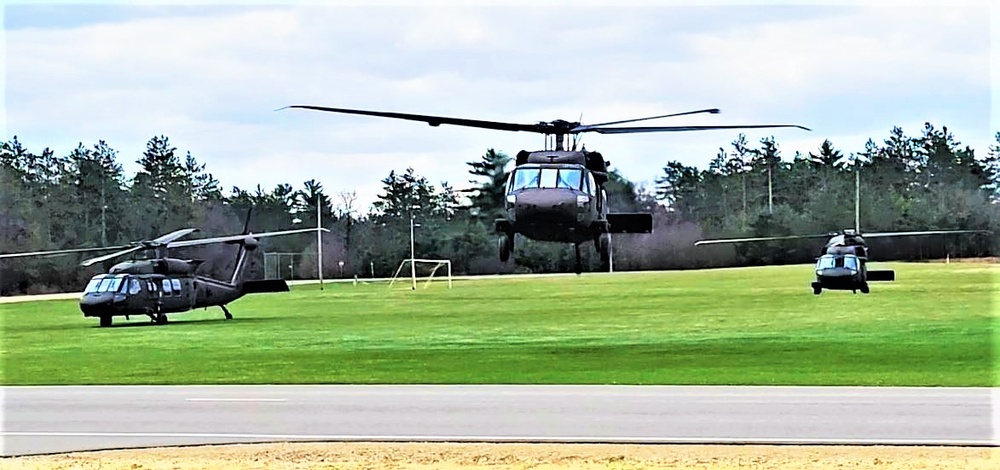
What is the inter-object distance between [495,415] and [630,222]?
9.70ft

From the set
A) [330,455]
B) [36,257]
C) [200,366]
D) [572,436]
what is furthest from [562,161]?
[36,257]

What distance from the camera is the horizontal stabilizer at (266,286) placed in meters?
17.6

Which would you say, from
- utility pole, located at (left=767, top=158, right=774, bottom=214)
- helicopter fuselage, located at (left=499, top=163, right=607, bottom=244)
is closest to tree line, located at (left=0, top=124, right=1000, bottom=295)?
utility pole, located at (left=767, top=158, right=774, bottom=214)

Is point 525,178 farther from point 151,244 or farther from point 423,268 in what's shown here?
point 151,244

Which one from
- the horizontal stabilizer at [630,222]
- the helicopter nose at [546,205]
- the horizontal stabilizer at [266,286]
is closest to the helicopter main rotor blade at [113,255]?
the horizontal stabilizer at [266,286]

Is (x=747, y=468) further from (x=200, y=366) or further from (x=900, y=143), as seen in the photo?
(x=900, y=143)

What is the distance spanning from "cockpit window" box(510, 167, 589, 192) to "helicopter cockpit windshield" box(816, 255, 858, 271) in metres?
7.78

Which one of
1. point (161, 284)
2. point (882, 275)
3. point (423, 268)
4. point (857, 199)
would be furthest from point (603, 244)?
point (161, 284)

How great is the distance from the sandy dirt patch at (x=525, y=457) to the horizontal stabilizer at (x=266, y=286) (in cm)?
860

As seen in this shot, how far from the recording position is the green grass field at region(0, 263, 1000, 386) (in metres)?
15.4

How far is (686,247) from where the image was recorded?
17781mm

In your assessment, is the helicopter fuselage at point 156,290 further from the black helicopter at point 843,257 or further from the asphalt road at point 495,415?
the black helicopter at point 843,257

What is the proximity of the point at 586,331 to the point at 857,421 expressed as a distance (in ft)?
28.9

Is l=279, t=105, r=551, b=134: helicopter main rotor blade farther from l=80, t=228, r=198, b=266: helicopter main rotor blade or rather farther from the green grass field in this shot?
l=80, t=228, r=198, b=266: helicopter main rotor blade
